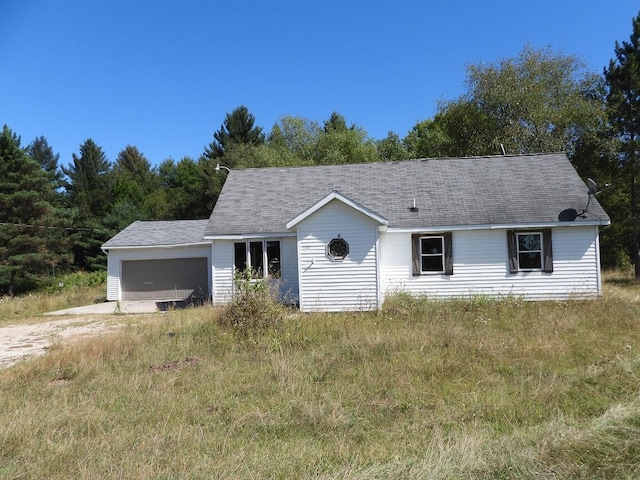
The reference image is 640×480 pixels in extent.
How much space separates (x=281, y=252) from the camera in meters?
16.1

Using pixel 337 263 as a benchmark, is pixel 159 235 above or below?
above

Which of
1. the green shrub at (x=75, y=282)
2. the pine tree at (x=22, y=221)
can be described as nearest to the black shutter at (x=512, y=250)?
the green shrub at (x=75, y=282)

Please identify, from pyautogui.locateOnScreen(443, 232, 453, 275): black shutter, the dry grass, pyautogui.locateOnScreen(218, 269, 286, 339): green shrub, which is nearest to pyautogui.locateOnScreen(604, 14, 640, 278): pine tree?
pyautogui.locateOnScreen(443, 232, 453, 275): black shutter

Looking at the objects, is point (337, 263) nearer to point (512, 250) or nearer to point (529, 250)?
point (512, 250)

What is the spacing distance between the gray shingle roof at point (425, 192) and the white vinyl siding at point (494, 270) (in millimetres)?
602

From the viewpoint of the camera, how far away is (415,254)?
15727 millimetres

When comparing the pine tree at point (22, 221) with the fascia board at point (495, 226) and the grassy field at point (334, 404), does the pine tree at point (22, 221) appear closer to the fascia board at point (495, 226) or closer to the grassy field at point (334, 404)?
the grassy field at point (334, 404)

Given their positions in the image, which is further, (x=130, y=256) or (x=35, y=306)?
(x=130, y=256)

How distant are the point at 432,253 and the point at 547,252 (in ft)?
11.9

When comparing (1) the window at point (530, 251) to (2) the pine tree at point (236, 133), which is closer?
(1) the window at point (530, 251)

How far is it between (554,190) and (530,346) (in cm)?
1018

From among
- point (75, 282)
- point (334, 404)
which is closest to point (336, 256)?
point (334, 404)

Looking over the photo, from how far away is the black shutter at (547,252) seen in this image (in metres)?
15.2

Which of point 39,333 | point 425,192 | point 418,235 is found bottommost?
point 39,333
